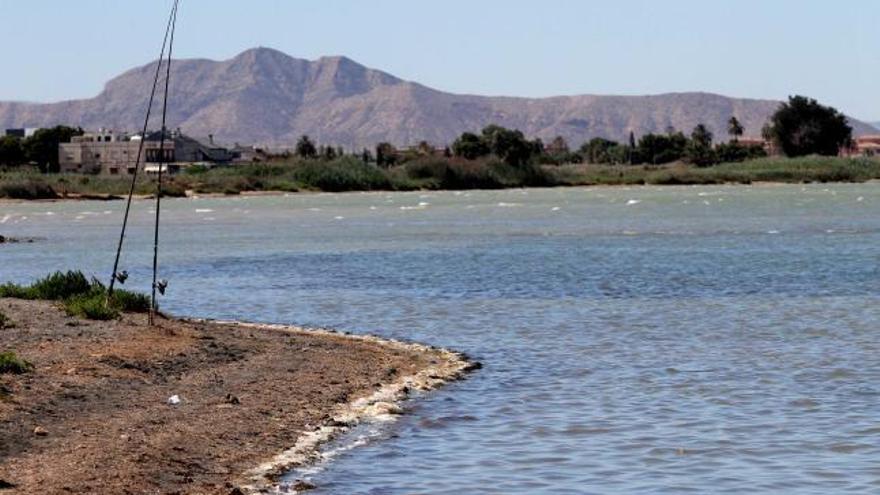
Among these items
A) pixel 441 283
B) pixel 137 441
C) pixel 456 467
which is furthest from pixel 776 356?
pixel 441 283

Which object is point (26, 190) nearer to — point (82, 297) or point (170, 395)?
point (82, 297)

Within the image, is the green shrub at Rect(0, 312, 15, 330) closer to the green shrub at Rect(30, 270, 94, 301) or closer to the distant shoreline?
the green shrub at Rect(30, 270, 94, 301)

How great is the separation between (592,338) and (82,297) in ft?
26.7

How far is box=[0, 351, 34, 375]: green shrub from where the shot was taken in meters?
16.4

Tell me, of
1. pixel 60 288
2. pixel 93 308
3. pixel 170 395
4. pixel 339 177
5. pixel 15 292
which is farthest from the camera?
pixel 339 177

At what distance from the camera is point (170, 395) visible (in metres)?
16.7

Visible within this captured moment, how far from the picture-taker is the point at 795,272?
134 feet

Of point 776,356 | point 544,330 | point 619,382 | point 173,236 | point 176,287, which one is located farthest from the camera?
point 173,236

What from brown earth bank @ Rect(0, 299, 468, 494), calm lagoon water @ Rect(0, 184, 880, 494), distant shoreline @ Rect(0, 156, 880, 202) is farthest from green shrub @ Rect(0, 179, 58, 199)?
brown earth bank @ Rect(0, 299, 468, 494)

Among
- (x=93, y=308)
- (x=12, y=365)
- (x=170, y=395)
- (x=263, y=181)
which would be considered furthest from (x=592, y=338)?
(x=263, y=181)

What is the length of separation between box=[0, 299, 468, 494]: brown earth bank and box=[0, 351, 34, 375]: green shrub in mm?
124

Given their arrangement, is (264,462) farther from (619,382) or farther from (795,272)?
(795,272)

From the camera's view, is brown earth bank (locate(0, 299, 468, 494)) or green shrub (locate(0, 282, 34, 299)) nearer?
brown earth bank (locate(0, 299, 468, 494))

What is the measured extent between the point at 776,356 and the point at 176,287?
63.4ft
